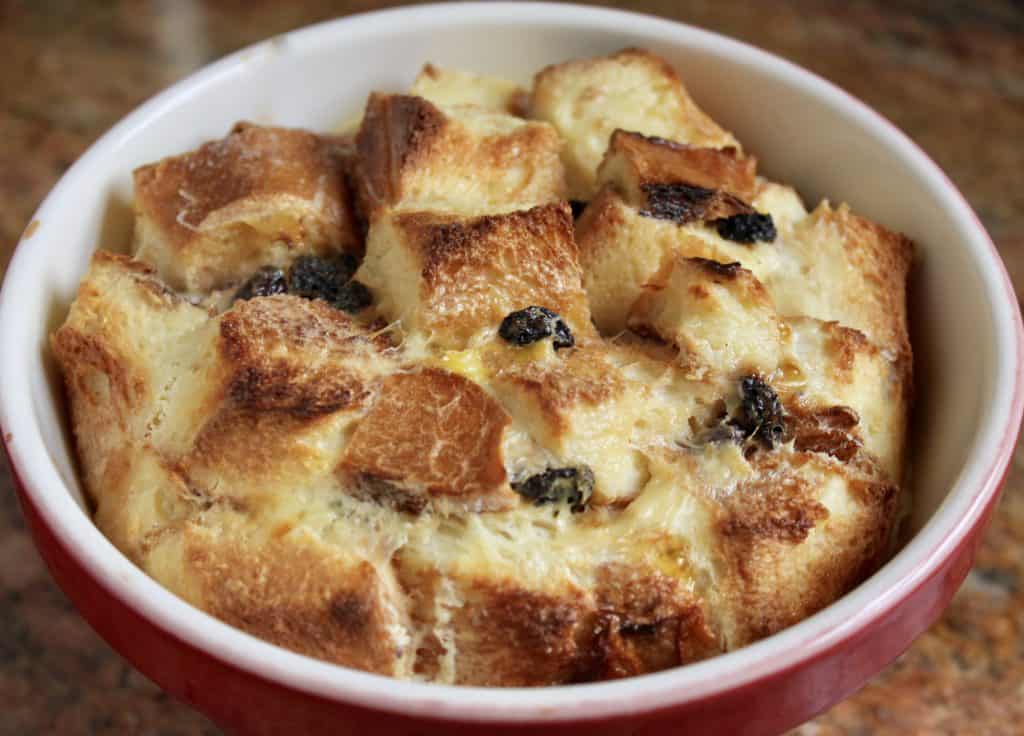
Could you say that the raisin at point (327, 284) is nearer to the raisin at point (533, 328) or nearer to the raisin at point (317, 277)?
the raisin at point (317, 277)

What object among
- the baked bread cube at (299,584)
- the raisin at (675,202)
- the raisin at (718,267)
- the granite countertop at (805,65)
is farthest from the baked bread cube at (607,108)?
the granite countertop at (805,65)

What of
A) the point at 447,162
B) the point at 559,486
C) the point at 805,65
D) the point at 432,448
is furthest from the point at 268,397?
the point at 805,65

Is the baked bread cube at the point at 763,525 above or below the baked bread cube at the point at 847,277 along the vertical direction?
below

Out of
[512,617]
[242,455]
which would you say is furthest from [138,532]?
[512,617]

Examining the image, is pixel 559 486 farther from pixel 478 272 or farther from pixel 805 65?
pixel 805 65

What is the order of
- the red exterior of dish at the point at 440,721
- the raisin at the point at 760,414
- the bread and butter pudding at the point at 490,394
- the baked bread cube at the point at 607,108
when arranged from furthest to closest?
the baked bread cube at the point at 607,108 < the raisin at the point at 760,414 < the bread and butter pudding at the point at 490,394 < the red exterior of dish at the point at 440,721

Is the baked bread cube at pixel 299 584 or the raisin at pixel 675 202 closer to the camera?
the baked bread cube at pixel 299 584

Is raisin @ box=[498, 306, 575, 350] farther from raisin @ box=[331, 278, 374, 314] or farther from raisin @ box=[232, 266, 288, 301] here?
raisin @ box=[232, 266, 288, 301]

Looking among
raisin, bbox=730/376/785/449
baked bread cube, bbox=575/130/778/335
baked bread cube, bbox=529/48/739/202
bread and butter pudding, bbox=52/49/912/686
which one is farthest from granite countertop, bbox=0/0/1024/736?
baked bread cube, bbox=529/48/739/202
